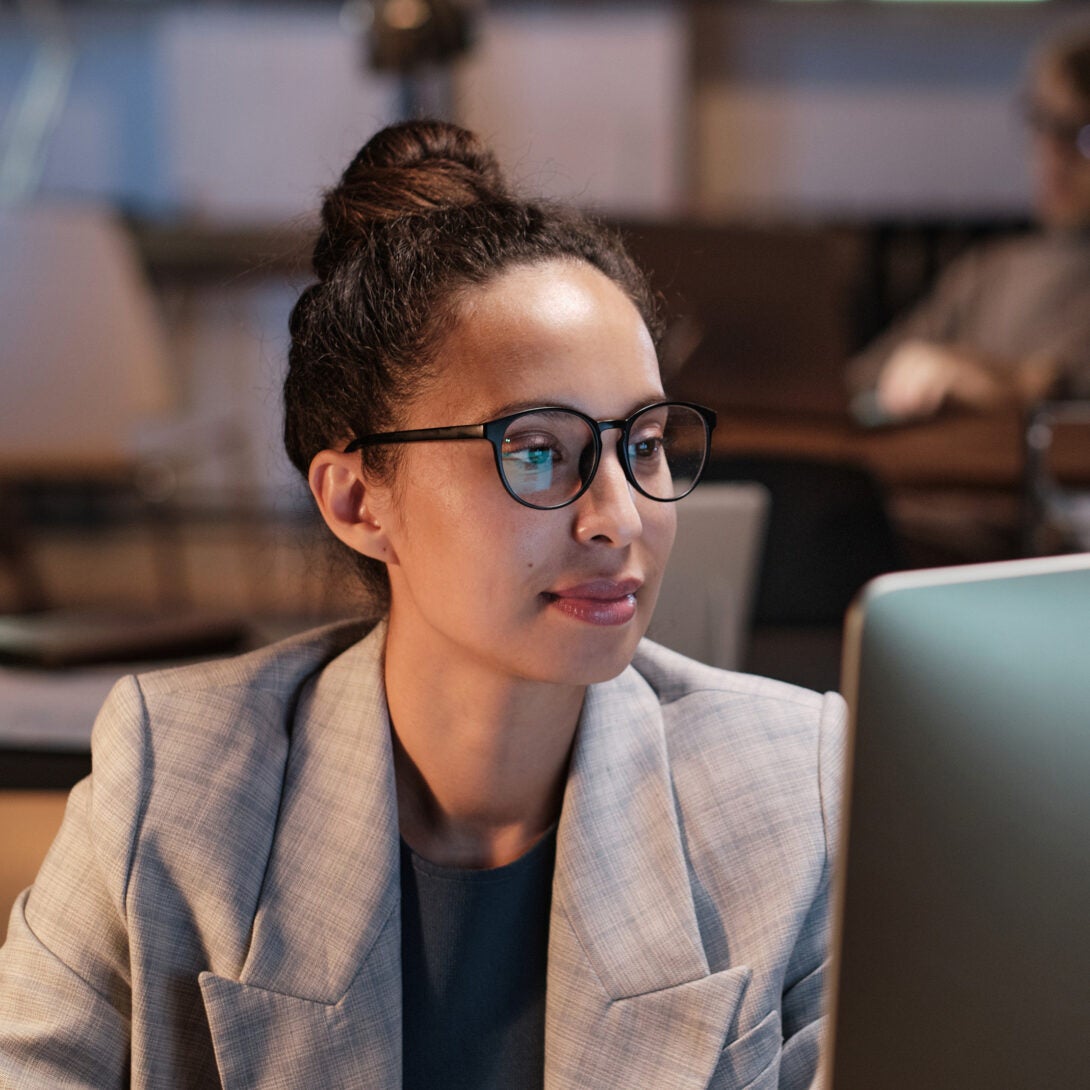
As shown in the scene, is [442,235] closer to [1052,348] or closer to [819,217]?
[1052,348]

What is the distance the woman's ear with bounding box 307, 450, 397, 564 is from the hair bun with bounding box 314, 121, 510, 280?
147 millimetres

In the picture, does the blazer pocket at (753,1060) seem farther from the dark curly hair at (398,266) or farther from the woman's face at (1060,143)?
the woman's face at (1060,143)

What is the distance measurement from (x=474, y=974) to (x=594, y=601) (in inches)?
10.8

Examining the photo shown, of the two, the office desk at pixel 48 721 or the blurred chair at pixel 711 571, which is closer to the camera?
the office desk at pixel 48 721

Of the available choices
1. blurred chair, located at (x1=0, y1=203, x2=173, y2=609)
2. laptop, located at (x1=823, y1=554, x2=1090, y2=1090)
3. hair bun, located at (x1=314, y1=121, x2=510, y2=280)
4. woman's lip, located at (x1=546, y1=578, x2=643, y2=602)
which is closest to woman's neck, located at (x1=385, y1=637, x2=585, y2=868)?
woman's lip, located at (x1=546, y1=578, x2=643, y2=602)

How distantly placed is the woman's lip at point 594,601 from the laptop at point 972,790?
354mm

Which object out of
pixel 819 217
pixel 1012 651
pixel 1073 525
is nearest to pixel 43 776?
A: pixel 1012 651

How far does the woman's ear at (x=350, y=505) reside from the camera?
3.11 feet

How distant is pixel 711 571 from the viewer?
133 cm

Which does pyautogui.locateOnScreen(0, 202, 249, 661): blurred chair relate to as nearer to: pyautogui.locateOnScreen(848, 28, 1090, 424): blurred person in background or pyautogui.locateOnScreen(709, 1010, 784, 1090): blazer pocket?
pyautogui.locateOnScreen(848, 28, 1090, 424): blurred person in background

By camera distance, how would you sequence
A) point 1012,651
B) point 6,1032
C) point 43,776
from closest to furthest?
1. point 1012,651
2. point 6,1032
3. point 43,776

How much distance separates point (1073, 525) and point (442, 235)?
4.43 feet

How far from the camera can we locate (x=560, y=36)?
16.4 ft

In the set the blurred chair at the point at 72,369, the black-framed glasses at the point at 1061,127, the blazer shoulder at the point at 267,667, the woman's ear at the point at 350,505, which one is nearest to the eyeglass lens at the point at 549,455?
the woman's ear at the point at 350,505
